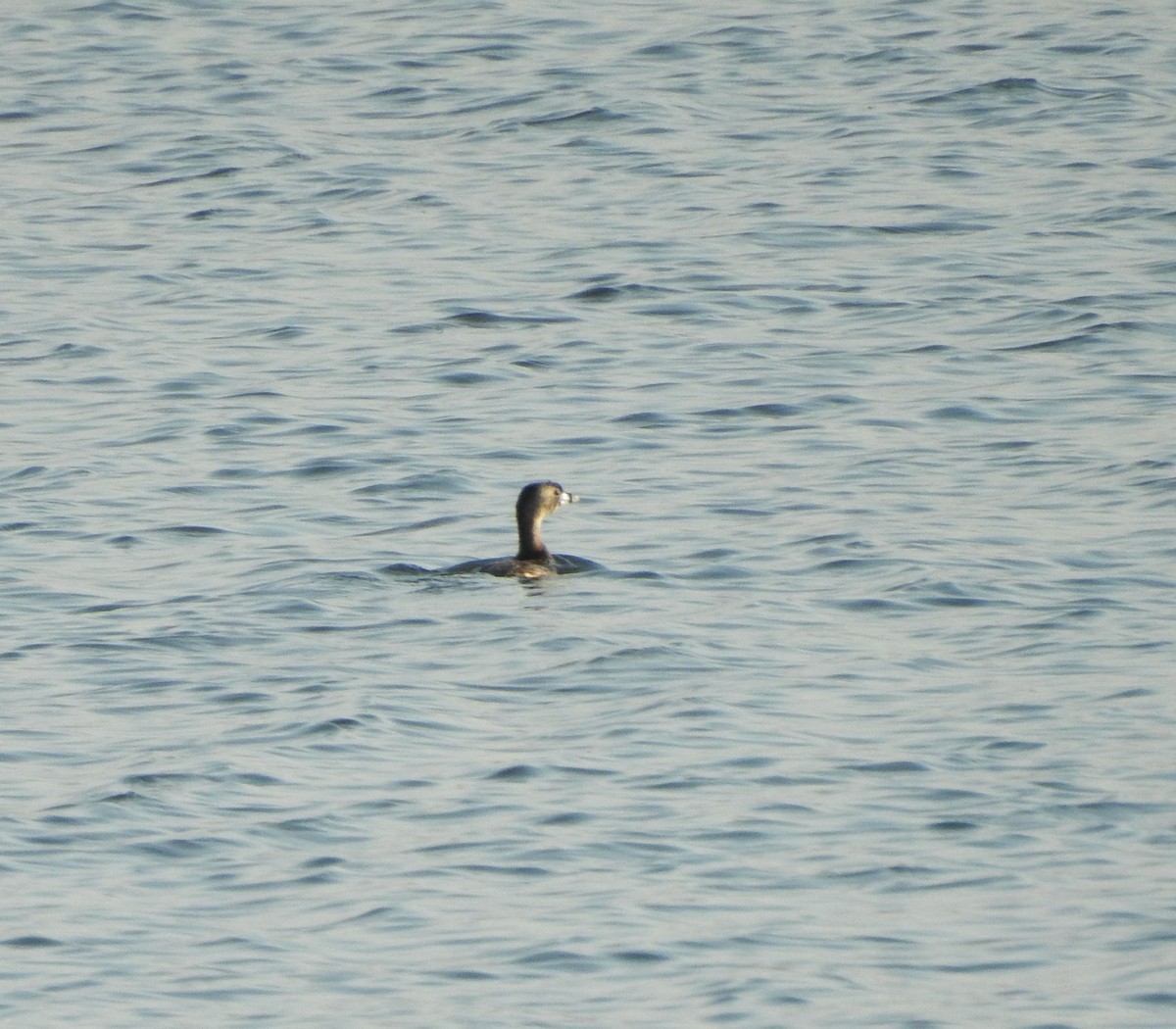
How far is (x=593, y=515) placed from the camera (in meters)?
15.7

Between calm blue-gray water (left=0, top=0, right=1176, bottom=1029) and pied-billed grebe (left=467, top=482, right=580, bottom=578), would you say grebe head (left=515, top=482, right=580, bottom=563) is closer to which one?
pied-billed grebe (left=467, top=482, right=580, bottom=578)

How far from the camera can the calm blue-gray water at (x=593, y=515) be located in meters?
8.70

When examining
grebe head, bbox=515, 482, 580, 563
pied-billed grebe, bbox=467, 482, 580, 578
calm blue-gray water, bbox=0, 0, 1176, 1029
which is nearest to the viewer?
calm blue-gray water, bbox=0, 0, 1176, 1029

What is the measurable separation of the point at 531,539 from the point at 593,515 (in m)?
1.45

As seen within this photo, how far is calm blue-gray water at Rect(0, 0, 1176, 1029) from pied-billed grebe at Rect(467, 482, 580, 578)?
0.61 ft

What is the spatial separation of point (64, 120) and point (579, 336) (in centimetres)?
926

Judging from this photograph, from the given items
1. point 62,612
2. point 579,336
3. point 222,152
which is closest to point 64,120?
point 222,152

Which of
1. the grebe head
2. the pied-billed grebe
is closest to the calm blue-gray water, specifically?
the pied-billed grebe

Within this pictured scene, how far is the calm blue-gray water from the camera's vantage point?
8.70 metres

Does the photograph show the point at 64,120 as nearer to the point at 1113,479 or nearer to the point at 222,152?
the point at 222,152

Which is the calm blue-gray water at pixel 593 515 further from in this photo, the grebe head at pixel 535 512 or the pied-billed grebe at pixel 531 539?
the grebe head at pixel 535 512

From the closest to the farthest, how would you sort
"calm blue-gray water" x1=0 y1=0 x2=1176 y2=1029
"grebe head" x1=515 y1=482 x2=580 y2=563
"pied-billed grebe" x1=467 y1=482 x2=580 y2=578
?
"calm blue-gray water" x1=0 y1=0 x2=1176 y2=1029, "pied-billed grebe" x1=467 y1=482 x2=580 y2=578, "grebe head" x1=515 y1=482 x2=580 y2=563

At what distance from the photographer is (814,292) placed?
20.8 meters

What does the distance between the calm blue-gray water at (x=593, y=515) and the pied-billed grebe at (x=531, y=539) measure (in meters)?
0.19
